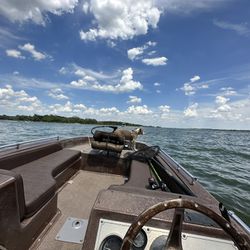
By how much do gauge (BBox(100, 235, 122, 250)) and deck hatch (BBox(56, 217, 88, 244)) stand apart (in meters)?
1.04

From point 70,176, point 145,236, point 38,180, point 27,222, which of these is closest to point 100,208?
point 145,236

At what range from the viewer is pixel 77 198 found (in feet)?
10.2

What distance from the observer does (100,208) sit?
1275 mm

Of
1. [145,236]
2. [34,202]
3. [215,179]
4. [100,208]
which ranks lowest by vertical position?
[215,179]

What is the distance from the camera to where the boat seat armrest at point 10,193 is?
1450mm

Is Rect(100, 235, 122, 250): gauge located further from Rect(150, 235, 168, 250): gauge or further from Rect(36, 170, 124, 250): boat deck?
Rect(36, 170, 124, 250): boat deck

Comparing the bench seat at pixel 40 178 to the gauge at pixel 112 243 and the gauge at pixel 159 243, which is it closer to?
the gauge at pixel 112 243

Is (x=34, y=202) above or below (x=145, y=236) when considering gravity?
below

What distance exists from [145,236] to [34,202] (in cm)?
124

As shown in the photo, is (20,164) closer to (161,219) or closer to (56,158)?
(56,158)

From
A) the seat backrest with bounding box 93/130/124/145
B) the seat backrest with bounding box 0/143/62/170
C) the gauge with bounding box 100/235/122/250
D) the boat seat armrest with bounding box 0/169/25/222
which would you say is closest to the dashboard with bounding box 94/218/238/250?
the gauge with bounding box 100/235/122/250

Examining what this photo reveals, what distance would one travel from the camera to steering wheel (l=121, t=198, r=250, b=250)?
0.87 m

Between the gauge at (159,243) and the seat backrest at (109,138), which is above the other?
the seat backrest at (109,138)

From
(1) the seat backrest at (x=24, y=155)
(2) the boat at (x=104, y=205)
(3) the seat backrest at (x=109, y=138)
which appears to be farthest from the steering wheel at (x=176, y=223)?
(3) the seat backrest at (x=109, y=138)
